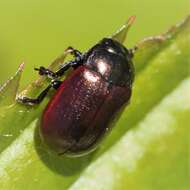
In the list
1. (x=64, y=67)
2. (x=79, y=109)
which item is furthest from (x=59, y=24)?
(x=79, y=109)

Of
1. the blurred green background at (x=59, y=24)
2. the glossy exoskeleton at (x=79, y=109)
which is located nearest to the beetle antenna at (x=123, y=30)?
the glossy exoskeleton at (x=79, y=109)

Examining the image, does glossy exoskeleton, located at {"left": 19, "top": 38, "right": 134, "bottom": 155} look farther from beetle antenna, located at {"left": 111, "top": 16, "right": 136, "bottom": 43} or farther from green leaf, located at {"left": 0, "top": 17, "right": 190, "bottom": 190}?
beetle antenna, located at {"left": 111, "top": 16, "right": 136, "bottom": 43}

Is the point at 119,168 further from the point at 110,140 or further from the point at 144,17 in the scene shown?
the point at 144,17

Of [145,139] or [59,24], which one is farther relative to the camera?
[59,24]

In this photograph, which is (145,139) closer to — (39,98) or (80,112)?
(80,112)

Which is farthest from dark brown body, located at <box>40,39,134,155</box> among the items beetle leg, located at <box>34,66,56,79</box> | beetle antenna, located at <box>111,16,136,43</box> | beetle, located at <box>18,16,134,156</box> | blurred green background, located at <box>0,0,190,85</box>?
blurred green background, located at <box>0,0,190,85</box>

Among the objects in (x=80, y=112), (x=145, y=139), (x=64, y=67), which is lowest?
(x=145, y=139)
